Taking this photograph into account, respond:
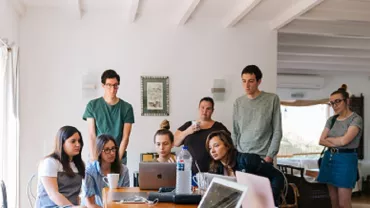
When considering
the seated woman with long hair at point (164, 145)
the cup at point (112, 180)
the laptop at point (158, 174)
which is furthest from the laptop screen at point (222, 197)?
the seated woman with long hair at point (164, 145)

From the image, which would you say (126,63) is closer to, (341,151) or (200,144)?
(200,144)

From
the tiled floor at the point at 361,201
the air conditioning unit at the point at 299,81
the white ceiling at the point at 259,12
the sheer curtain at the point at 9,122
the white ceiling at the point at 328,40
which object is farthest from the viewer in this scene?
the air conditioning unit at the point at 299,81

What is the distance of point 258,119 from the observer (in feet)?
12.3

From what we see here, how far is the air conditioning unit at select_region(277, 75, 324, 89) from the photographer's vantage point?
365 inches

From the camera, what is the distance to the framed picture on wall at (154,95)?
196 inches

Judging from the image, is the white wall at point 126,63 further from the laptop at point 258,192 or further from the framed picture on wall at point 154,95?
the laptop at point 258,192

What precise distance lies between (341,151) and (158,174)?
2265 mm

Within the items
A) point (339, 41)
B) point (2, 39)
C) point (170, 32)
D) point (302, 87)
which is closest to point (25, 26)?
point (2, 39)

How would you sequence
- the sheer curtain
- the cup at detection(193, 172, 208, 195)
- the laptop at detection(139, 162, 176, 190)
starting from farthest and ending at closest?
1. the sheer curtain
2. the laptop at detection(139, 162, 176, 190)
3. the cup at detection(193, 172, 208, 195)

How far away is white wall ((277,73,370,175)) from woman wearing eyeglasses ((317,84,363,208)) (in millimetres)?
5460

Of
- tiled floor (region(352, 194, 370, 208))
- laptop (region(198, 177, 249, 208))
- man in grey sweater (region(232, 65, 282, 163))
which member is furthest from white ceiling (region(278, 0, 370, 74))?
laptop (region(198, 177, 249, 208))

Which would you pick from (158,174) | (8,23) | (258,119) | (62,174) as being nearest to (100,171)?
(62,174)

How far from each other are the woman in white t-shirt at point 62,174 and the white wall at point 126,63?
5.52ft

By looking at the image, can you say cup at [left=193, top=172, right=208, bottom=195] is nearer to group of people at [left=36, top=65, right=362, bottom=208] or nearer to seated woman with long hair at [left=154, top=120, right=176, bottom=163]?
group of people at [left=36, top=65, right=362, bottom=208]
